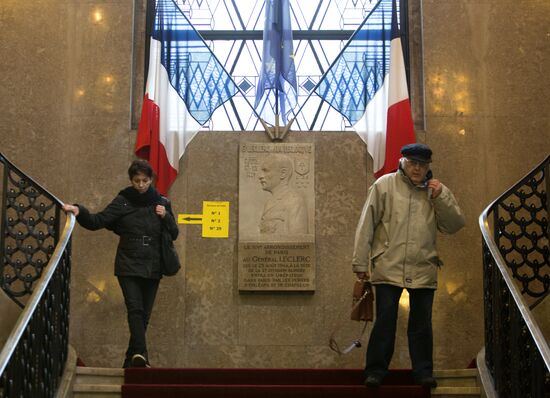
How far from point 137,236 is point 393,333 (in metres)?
2.16

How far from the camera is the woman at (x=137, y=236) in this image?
7.17m

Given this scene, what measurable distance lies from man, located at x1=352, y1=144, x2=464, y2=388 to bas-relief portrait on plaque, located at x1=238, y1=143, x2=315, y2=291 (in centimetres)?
289

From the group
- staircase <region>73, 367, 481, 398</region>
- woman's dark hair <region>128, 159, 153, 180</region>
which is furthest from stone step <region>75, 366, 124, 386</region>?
woman's dark hair <region>128, 159, 153, 180</region>

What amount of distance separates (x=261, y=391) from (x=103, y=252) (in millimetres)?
3670

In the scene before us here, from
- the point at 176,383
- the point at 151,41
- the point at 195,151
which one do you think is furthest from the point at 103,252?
the point at 176,383

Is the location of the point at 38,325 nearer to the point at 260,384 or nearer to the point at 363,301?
the point at 260,384

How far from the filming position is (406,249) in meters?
6.48

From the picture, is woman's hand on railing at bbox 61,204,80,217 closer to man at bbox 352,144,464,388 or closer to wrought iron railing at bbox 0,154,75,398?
wrought iron railing at bbox 0,154,75,398

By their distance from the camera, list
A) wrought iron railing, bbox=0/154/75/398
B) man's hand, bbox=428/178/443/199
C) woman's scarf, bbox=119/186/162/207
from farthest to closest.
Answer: woman's scarf, bbox=119/186/162/207 → man's hand, bbox=428/178/443/199 → wrought iron railing, bbox=0/154/75/398

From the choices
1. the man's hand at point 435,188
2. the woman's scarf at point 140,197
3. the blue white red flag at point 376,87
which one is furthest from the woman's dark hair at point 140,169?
the blue white red flag at point 376,87

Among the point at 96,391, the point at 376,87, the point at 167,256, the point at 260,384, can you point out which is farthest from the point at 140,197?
the point at 376,87


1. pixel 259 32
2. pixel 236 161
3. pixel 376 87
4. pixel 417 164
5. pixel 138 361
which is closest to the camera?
pixel 417 164

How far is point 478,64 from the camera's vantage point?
980 cm

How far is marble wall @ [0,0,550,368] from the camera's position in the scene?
9.37 m
